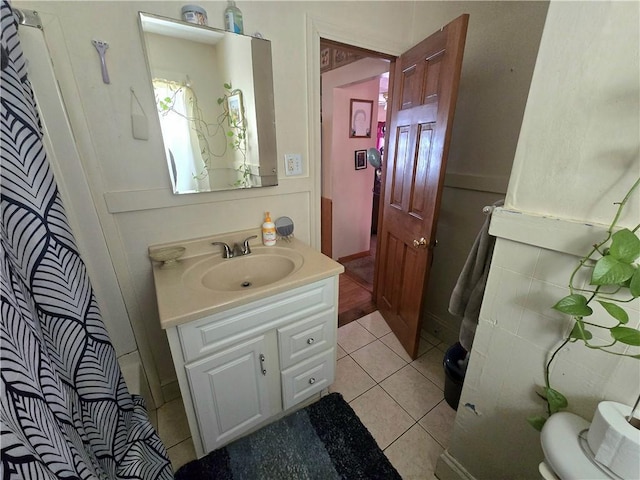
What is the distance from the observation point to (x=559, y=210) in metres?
0.66

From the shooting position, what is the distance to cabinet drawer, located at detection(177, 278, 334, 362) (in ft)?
2.99

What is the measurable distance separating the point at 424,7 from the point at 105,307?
2287mm

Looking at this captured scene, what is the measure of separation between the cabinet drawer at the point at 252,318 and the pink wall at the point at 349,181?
5.79 ft

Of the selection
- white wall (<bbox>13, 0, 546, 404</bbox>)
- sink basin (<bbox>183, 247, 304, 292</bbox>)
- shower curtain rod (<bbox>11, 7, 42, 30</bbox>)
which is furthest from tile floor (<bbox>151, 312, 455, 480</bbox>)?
shower curtain rod (<bbox>11, 7, 42, 30</bbox>)

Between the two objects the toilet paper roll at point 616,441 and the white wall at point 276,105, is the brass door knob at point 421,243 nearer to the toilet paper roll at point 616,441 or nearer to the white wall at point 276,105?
the white wall at point 276,105

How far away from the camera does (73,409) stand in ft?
2.50

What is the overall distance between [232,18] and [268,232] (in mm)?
918

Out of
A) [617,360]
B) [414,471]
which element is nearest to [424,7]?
[617,360]

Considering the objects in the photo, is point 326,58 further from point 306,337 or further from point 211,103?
point 306,337

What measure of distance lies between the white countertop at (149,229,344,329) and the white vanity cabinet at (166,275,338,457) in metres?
0.05

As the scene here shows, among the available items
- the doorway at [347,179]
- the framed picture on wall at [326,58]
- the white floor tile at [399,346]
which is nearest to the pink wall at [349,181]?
the doorway at [347,179]

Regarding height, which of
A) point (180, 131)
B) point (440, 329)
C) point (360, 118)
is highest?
point (360, 118)

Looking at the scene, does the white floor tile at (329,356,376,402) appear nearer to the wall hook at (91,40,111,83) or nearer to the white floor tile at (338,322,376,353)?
the white floor tile at (338,322,376,353)

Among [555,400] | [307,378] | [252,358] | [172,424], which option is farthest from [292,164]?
[172,424]
